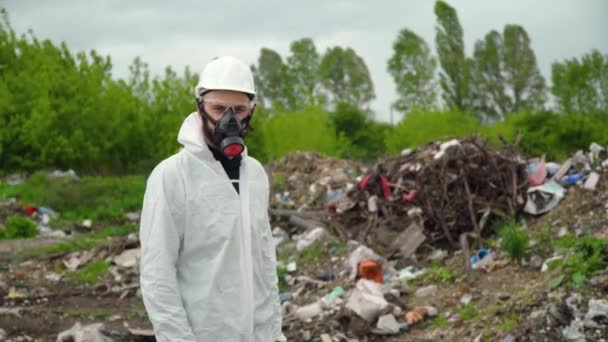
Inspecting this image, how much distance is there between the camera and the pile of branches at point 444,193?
10.4m

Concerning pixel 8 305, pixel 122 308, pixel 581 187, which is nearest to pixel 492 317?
pixel 581 187

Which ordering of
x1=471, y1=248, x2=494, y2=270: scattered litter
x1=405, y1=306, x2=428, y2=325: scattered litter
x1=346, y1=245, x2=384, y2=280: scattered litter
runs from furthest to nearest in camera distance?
1. x1=346, y1=245, x2=384, y2=280: scattered litter
2. x1=471, y1=248, x2=494, y2=270: scattered litter
3. x1=405, y1=306, x2=428, y2=325: scattered litter

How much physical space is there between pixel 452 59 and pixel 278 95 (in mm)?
16977

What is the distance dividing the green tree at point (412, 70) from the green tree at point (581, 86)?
331 inches

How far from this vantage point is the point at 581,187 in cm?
1023

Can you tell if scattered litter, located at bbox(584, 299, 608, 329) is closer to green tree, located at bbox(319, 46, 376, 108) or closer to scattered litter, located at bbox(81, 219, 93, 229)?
scattered litter, located at bbox(81, 219, 93, 229)

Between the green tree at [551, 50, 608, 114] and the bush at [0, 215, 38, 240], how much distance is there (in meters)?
27.6

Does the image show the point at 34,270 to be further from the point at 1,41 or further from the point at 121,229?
the point at 1,41

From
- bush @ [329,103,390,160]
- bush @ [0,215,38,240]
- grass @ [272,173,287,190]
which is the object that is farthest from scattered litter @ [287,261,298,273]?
bush @ [329,103,390,160]

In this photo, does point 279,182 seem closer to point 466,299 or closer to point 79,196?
point 79,196

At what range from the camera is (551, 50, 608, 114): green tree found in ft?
123

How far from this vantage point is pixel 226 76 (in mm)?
3170

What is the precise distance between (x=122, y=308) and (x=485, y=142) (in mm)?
5219

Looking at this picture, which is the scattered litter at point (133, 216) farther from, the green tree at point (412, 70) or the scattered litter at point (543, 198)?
the green tree at point (412, 70)
